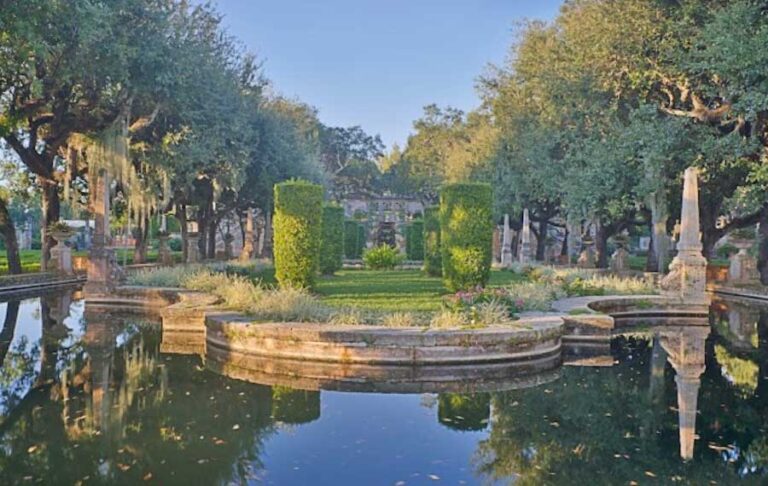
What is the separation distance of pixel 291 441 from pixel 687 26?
1478 cm

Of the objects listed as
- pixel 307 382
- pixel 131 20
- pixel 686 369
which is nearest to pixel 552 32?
pixel 131 20

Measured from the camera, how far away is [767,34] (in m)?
13.1

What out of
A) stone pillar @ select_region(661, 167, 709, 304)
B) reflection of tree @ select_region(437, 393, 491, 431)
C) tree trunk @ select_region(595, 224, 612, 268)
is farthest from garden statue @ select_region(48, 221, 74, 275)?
tree trunk @ select_region(595, 224, 612, 268)

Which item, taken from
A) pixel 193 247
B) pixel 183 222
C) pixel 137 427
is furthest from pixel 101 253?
pixel 193 247

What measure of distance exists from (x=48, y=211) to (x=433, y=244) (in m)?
12.6

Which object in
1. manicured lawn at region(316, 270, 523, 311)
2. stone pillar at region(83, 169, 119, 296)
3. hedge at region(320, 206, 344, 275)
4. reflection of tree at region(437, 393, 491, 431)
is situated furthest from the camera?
hedge at region(320, 206, 344, 275)

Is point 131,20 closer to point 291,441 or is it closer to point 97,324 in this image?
point 97,324

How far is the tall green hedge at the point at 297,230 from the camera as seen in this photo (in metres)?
12.8

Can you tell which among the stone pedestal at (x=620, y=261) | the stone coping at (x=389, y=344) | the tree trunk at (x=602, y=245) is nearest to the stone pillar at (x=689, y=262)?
the stone coping at (x=389, y=344)

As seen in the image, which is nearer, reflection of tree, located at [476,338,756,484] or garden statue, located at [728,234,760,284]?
reflection of tree, located at [476,338,756,484]

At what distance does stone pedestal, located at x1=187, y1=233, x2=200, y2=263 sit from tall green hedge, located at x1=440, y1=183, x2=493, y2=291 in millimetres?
17688

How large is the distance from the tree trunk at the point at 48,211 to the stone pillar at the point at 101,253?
4.10 metres

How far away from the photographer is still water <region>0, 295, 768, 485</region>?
4727mm

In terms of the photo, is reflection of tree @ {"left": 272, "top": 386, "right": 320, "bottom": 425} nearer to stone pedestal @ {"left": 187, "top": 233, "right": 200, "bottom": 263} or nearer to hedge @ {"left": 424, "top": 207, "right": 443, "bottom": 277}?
hedge @ {"left": 424, "top": 207, "right": 443, "bottom": 277}
